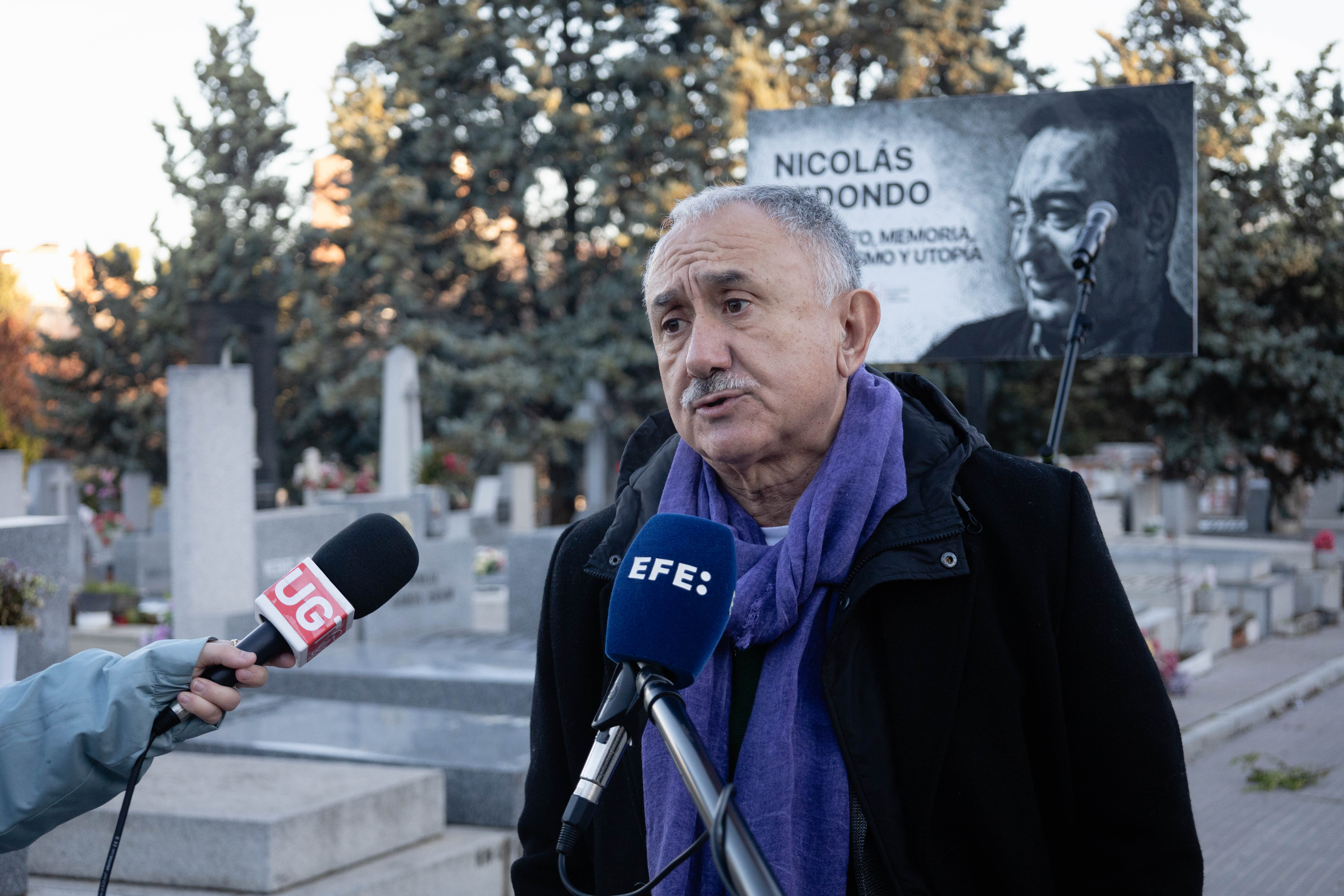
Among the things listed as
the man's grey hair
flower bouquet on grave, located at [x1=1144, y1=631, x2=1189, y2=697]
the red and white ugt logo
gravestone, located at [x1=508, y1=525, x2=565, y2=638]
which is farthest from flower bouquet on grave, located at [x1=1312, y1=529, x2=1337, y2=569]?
the red and white ugt logo

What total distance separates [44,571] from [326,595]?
4231 mm

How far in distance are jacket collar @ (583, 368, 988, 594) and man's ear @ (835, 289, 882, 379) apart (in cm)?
14

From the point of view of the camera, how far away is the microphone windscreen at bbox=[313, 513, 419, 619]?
2004 mm

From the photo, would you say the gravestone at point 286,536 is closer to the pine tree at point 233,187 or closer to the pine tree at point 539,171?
the pine tree at point 539,171

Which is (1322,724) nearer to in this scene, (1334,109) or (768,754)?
(768,754)

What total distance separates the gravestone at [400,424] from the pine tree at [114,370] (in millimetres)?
15210

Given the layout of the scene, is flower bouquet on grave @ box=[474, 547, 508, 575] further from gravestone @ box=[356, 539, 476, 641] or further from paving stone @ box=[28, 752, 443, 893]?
paving stone @ box=[28, 752, 443, 893]

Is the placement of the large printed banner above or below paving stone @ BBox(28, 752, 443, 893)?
above

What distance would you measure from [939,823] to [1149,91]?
4.46 m

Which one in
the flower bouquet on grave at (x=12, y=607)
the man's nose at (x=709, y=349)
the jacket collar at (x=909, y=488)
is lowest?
the flower bouquet on grave at (x=12, y=607)

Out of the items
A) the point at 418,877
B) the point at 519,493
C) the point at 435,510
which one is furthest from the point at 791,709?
the point at 519,493

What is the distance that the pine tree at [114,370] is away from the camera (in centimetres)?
2920

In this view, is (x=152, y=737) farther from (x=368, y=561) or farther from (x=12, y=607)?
(x=12, y=607)

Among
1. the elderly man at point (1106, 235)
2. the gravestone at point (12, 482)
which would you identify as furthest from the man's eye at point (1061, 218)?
the gravestone at point (12, 482)
